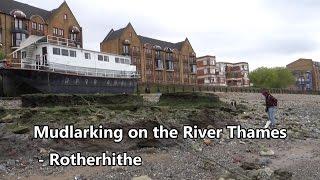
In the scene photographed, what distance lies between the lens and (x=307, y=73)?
538 feet

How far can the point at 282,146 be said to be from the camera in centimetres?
1934

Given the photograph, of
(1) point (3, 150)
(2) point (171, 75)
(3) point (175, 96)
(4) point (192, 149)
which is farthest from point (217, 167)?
(2) point (171, 75)

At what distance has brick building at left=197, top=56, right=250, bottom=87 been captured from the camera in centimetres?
12900

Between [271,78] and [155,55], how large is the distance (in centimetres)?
3595

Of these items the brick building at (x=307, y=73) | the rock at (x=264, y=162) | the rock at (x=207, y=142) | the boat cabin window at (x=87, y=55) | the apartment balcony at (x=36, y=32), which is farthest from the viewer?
the brick building at (x=307, y=73)

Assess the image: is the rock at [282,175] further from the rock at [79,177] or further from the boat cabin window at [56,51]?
the boat cabin window at [56,51]

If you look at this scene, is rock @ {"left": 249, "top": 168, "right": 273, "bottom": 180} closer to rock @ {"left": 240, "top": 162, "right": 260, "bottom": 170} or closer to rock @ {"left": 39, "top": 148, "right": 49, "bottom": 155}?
rock @ {"left": 240, "top": 162, "right": 260, "bottom": 170}

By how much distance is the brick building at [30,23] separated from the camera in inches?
2594

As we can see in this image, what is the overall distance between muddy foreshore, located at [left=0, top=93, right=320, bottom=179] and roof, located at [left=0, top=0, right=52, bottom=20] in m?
50.3

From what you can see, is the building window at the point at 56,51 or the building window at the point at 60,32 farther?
the building window at the point at 60,32

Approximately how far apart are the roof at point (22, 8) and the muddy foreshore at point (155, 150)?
50331mm

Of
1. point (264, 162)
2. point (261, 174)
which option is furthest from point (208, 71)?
point (261, 174)

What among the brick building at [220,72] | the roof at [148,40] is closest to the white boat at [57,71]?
the roof at [148,40]

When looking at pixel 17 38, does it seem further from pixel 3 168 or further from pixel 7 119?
pixel 3 168
